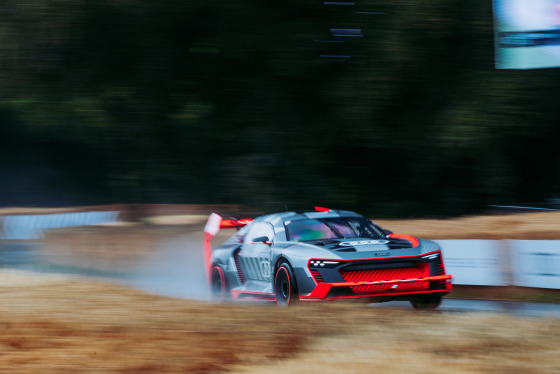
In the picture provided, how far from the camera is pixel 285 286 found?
9961 millimetres

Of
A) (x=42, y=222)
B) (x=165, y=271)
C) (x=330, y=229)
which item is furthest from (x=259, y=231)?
(x=42, y=222)

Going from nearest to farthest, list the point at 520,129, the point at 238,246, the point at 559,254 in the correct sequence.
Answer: the point at 238,246 → the point at 559,254 → the point at 520,129

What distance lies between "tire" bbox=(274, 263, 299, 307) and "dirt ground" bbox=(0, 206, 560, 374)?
1575mm

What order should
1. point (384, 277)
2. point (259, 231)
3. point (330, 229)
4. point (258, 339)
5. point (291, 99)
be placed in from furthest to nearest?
1. point (291, 99)
2. point (259, 231)
3. point (330, 229)
4. point (384, 277)
5. point (258, 339)

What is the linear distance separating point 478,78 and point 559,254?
9.89 meters

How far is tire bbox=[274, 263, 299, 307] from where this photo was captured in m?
9.62

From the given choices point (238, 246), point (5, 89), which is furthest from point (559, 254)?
point (5, 89)

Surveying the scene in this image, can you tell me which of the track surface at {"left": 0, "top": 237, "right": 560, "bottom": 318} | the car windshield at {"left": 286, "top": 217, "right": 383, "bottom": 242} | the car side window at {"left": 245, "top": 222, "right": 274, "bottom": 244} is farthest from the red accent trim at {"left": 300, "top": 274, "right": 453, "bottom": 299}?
the track surface at {"left": 0, "top": 237, "right": 560, "bottom": 318}

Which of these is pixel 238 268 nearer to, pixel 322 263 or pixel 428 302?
pixel 322 263

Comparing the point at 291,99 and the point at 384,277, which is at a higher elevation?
the point at 291,99

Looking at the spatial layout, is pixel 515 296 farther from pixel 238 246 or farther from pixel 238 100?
pixel 238 100

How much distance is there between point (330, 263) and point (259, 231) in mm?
2075

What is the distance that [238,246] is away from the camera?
11.5 metres

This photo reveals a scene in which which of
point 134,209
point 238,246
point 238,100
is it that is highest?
point 238,100
